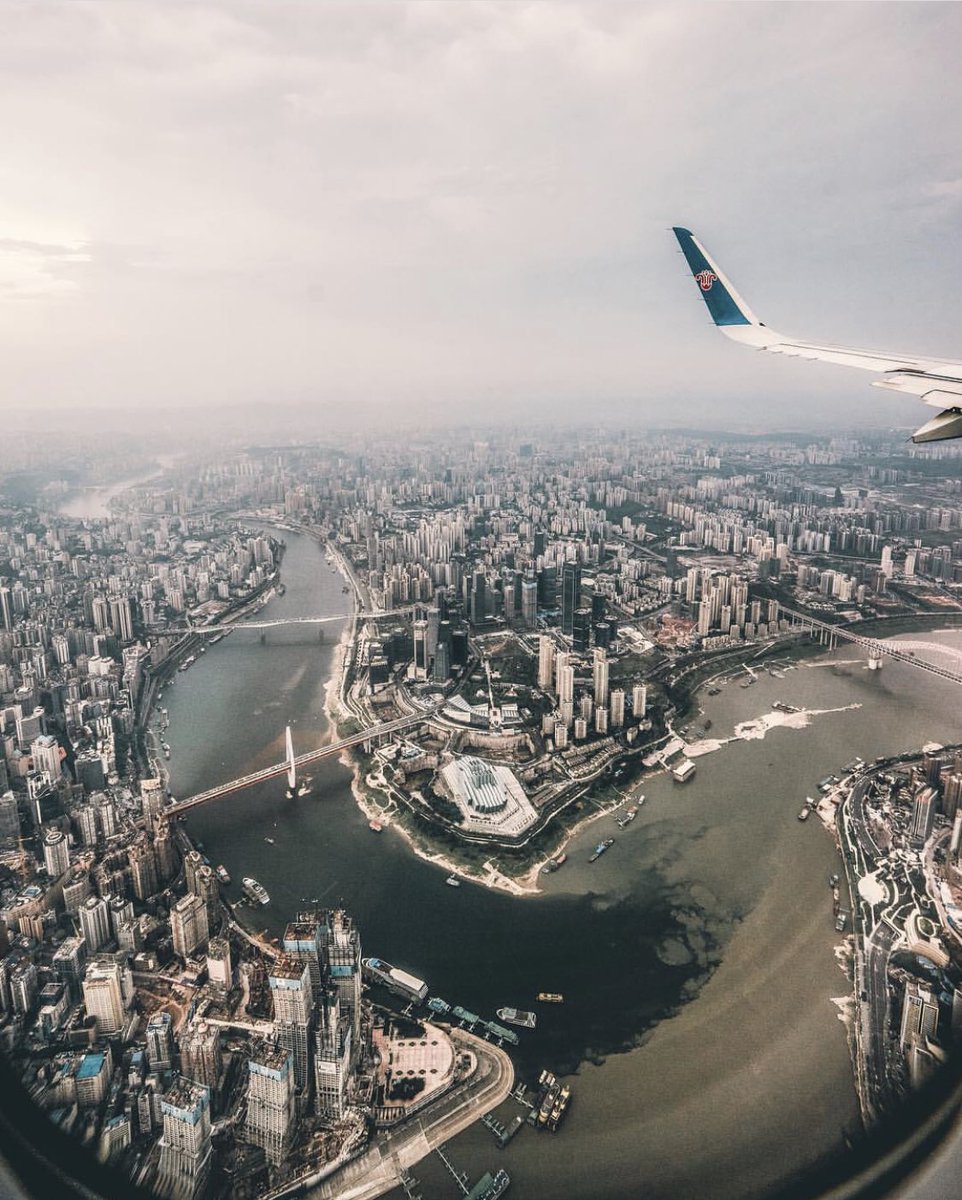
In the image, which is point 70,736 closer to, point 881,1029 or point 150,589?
point 150,589

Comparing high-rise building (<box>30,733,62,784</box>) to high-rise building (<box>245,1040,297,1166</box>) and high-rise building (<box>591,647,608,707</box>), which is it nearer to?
high-rise building (<box>245,1040,297,1166</box>)

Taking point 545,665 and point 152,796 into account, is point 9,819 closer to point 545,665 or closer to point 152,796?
point 152,796

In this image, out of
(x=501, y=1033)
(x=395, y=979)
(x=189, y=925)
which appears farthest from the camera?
(x=189, y=925)

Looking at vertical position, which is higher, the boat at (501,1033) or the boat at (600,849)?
the boat at (501,1033)

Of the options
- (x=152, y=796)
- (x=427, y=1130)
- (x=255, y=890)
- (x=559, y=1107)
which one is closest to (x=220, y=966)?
(x=255, y=890)

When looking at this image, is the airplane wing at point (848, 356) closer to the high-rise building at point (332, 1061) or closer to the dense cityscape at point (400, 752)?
the dense cityscape at point (400, 752)

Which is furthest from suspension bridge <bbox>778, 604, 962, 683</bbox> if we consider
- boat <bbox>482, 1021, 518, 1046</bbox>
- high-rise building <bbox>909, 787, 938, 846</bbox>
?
boat <bbox>482, 1021, 518, 1046</bbox>

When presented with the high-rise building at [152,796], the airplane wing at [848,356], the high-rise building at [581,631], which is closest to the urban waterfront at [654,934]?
the high-rise building at [152,796]
